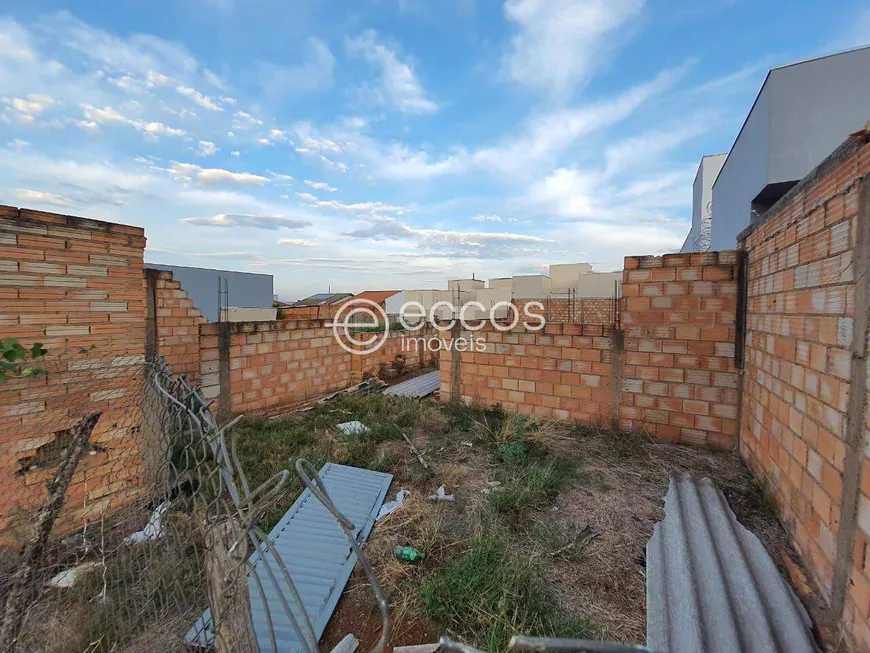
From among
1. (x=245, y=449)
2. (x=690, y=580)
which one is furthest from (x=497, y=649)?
(x=245, y=449)

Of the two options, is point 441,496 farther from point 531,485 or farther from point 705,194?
point 705,194

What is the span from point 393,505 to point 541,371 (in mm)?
2812

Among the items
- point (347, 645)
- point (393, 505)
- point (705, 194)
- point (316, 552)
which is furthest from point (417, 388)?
point (705, 194)

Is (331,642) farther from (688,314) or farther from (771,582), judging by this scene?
(688,314)

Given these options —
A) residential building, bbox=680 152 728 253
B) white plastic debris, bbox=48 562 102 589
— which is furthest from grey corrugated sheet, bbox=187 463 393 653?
residential building, bbox=680 152 728 253

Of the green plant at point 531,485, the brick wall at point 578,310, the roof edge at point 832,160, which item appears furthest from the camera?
the brick wall at point 578,310

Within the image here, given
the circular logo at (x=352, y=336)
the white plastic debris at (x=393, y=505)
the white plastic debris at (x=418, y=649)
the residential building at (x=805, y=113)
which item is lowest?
the white plastic debris at (x=418, y=649)

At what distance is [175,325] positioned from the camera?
4.56 metres

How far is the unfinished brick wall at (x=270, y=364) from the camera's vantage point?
517 cm

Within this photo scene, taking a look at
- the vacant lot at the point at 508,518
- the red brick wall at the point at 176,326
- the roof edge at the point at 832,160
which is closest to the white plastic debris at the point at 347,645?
the vacant lot at the point at 508,518

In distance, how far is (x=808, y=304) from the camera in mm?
2252

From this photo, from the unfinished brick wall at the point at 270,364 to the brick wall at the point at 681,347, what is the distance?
15.9ft

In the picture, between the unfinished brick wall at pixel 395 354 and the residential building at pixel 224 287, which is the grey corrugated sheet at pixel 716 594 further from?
the residential building at pixel 224 287

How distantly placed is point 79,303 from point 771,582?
16.7 feet
